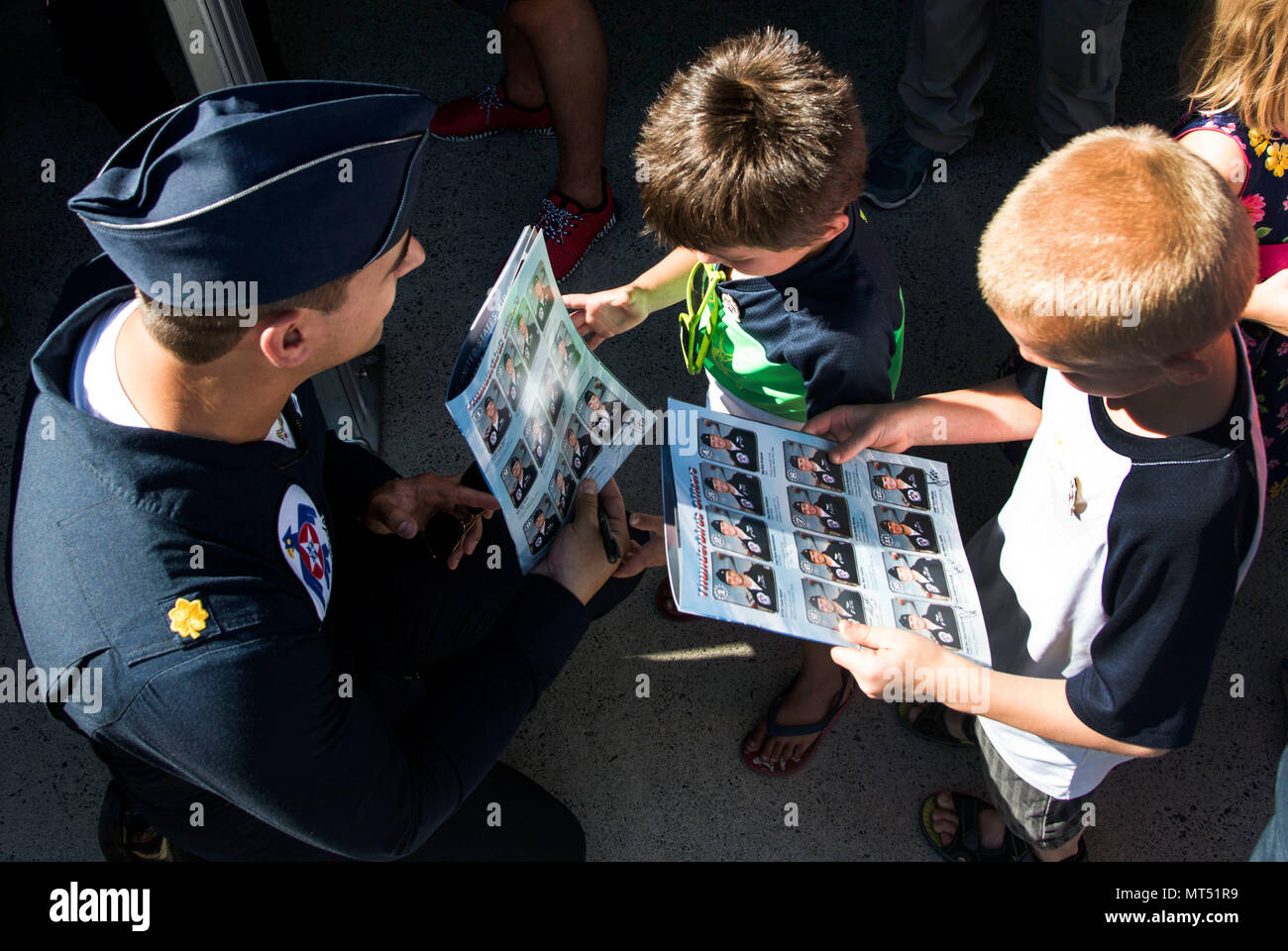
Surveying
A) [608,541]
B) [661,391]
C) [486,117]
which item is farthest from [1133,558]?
[486,117]

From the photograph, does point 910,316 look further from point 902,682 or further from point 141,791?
point 141,791

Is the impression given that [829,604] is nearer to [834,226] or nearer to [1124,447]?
[1124,447]

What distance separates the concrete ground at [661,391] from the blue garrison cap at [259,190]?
4.59ft

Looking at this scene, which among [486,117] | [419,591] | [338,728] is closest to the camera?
[338,728]

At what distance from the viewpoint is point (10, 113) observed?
3.35m

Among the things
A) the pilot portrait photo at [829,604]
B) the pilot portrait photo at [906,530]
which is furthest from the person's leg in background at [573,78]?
the pilot portrait photo at [829,604]

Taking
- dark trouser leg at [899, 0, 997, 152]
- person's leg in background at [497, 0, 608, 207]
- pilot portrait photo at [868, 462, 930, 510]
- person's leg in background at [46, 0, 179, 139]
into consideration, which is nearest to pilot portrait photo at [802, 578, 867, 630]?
pilot portrait photo at [868, 462, 930, 510]

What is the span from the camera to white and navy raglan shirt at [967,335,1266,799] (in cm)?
123

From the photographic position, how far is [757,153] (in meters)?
1.53

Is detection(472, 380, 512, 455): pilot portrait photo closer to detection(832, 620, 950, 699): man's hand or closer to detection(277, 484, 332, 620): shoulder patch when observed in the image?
detection(277, 484, 332, 620): shoulder patch

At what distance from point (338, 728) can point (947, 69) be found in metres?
2.52

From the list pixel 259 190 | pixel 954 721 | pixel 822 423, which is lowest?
pixel 954 721

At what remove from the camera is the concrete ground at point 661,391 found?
220cm

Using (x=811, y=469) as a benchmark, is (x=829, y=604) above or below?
below
